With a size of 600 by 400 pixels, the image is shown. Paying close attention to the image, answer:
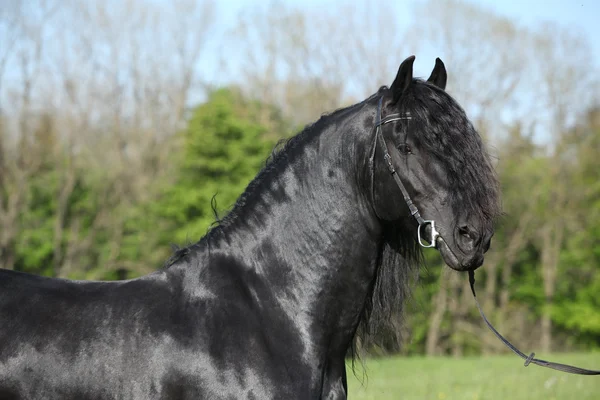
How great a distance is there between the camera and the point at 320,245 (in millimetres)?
3506

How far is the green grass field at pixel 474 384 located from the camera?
37.7 ft

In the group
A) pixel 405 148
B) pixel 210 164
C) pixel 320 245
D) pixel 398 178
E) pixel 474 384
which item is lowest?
pixel 474 384

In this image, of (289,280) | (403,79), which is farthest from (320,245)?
(403,79)

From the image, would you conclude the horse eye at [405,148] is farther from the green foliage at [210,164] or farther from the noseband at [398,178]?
the green foliage at [210,164]

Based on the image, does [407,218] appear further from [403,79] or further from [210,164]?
[210,164]

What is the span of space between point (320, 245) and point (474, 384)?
38.0 feet

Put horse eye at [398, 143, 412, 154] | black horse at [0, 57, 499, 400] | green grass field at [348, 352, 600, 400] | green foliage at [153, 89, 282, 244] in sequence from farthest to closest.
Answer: green foliage at [153, 89, 282, 244], green grass field at [348, 352, 600, 400], horse eye at [398, 143, 412, 154], black horse at [0, 57, 499, 400]

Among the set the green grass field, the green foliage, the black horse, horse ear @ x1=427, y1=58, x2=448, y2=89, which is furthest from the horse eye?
the green foliage

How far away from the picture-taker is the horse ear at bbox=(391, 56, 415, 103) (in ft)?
11.0

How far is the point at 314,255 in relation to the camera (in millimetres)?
3504

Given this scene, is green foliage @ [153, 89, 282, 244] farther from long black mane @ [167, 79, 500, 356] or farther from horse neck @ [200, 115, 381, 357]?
horse neck @ [200, 115, 381, 357]

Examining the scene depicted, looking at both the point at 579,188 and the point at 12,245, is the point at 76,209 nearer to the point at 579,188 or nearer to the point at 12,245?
the point at 12,245

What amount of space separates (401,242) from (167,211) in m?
28.9

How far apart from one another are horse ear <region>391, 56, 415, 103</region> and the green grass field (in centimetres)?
610
